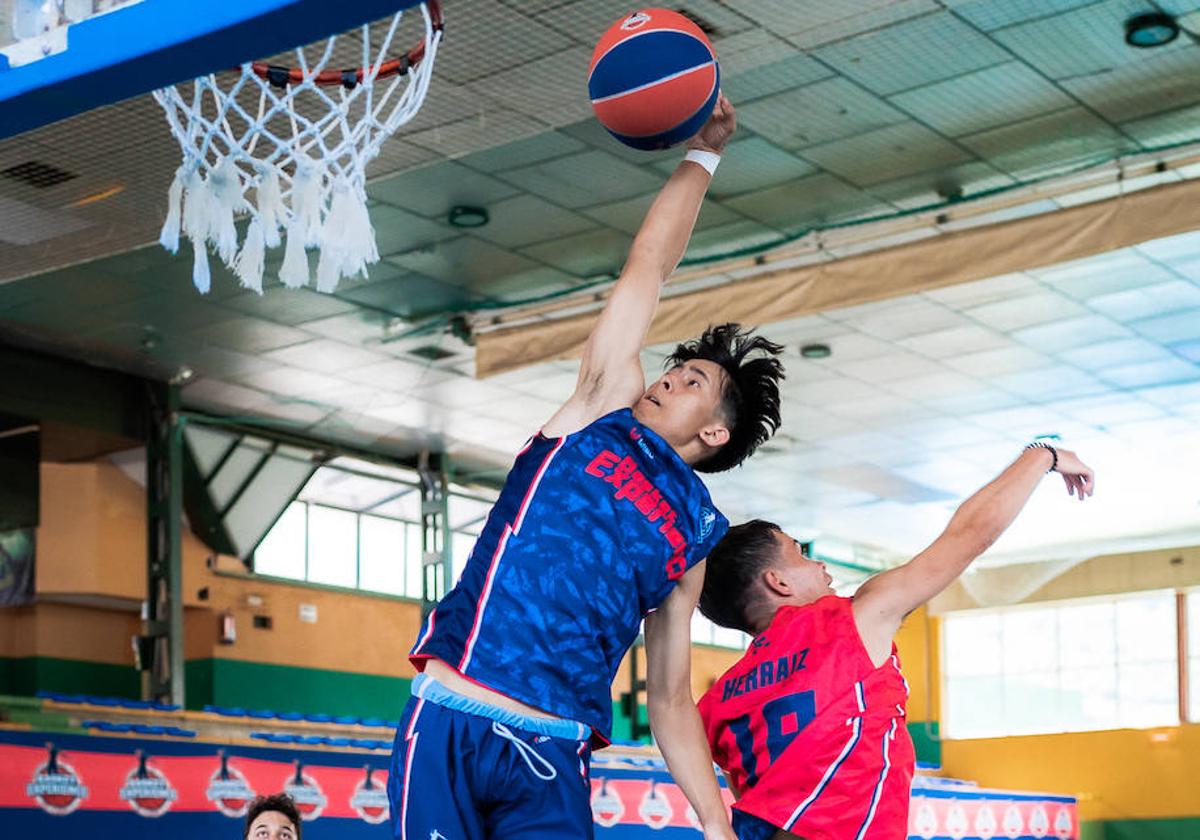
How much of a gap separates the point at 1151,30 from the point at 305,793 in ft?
22.0

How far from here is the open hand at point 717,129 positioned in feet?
12.2

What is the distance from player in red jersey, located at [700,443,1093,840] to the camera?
3.57 m

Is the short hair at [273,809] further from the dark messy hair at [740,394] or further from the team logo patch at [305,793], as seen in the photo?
the dark messy hair at [740,394]

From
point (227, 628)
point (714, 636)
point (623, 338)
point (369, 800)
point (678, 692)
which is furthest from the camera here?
point (714, 636)

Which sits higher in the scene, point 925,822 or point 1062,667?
point 1062,667

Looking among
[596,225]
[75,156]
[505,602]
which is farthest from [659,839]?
[505,602]

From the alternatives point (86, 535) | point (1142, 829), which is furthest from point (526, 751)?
point (1142, 829)

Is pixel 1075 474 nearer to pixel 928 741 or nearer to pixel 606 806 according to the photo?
pixel 606 806

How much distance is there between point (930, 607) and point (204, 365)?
1242 cm

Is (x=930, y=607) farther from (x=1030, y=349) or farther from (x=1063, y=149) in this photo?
(x=1063, y=149)

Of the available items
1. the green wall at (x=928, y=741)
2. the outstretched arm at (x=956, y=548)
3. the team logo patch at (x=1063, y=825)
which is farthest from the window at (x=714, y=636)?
the outstretched arm at (x=956, y=548)

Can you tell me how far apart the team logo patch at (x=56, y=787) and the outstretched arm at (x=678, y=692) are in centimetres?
630

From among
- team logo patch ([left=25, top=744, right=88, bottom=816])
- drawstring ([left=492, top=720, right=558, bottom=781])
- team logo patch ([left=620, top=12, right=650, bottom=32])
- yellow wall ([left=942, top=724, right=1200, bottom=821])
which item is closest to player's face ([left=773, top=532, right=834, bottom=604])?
drawstring ([left=492, top=720, right=558, bottom=781])

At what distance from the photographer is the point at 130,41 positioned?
3.46 metres
